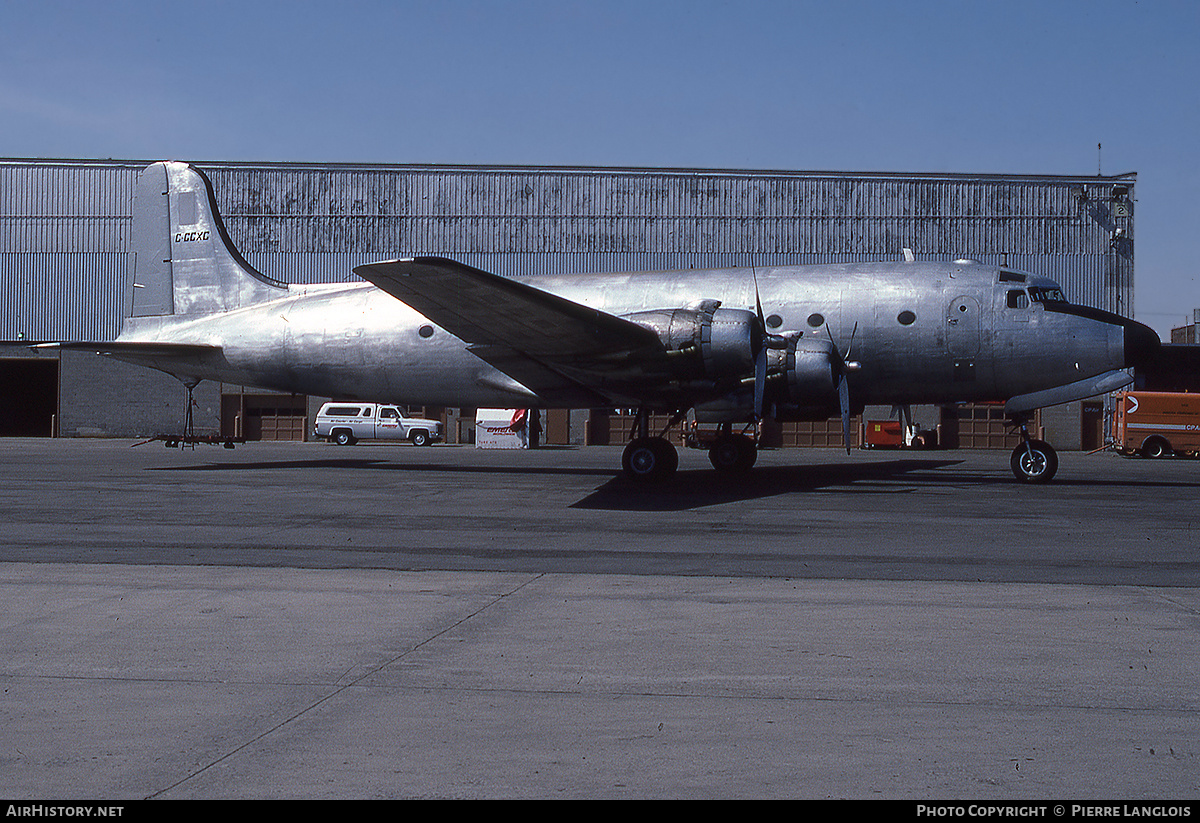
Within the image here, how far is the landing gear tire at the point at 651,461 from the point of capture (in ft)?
62.2

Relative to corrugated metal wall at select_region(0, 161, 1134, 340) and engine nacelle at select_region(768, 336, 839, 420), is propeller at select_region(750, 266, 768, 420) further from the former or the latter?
corrugated metal wall at select_region(0, 161, 1134, 340)

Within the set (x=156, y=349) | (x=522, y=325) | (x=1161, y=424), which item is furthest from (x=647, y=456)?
(x=1161, y=424)

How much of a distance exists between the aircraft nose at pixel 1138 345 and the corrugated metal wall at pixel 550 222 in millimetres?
28625

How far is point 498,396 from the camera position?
2122 cm

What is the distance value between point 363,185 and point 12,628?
45146 mm

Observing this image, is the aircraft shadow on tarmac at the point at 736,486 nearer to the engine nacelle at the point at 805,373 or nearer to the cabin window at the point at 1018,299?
the engine nacelle at the point at 805,373

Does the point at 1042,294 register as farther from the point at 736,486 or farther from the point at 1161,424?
the point at 1161,424

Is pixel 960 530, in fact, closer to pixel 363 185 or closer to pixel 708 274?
pixel 708 274

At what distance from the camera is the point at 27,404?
56094mm

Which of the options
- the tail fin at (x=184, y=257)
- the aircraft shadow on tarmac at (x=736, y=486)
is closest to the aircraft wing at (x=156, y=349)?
the tail fin at (x=184, y=257)

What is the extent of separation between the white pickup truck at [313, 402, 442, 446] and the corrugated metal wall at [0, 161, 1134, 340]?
7.01 m

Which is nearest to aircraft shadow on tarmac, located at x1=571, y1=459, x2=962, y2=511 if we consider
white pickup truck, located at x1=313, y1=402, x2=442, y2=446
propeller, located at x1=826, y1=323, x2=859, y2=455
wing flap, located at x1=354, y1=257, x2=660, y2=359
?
propeller, located at x1=826, y1=323, x2=859, y2=455

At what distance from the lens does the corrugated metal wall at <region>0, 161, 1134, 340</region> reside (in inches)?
1876
